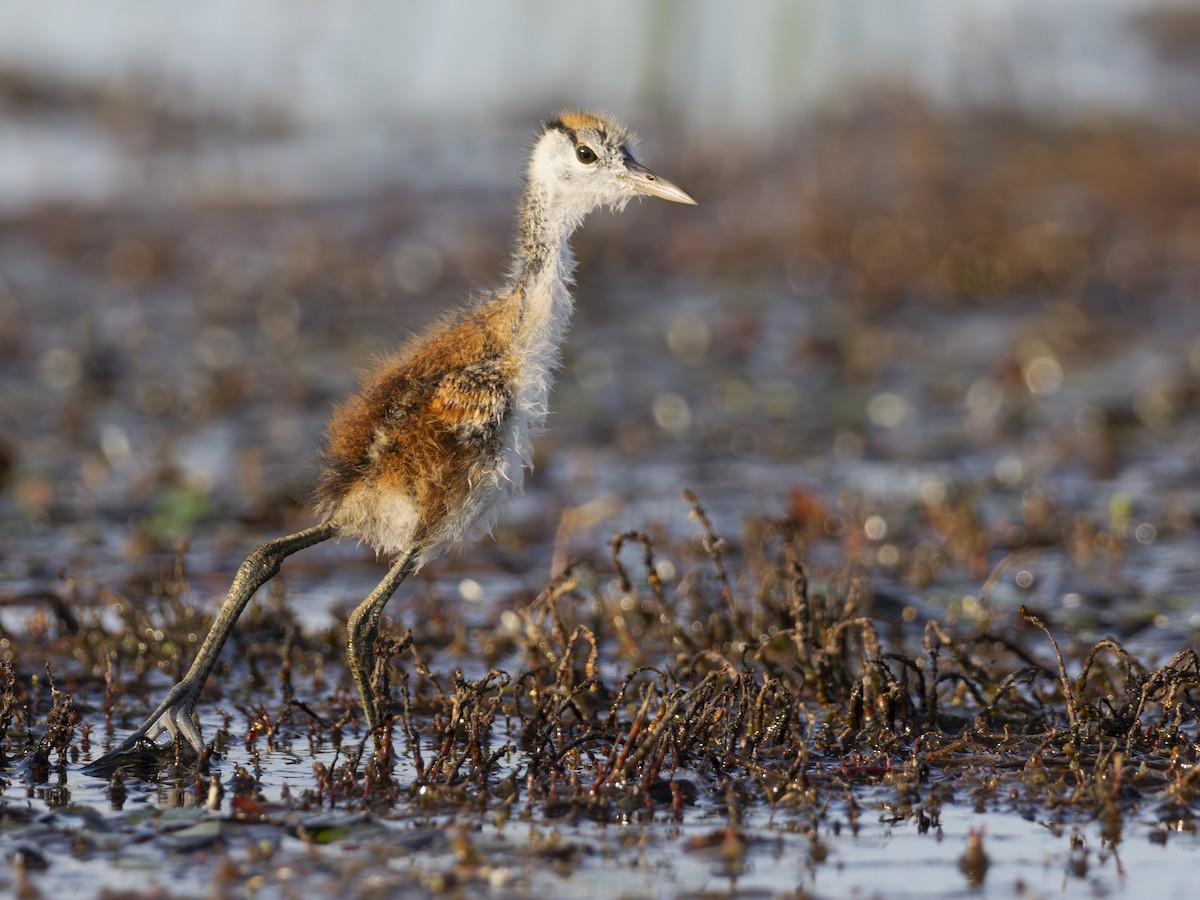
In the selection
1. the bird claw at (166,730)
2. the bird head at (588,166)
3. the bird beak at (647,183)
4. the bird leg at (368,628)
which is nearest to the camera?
the bird claw at (166,730)

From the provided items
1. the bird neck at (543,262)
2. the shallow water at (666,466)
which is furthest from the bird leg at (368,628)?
the bird neck at (543,262)

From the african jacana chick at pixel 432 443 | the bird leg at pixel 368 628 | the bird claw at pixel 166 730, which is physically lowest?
the bird claw at pixel 166 730

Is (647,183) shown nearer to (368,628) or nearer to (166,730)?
(368,628)

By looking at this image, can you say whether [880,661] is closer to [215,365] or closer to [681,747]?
[681,747]

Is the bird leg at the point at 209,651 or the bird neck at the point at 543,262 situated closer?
the bird leg at the point at 209,651

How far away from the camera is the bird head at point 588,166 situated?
17.1 feet

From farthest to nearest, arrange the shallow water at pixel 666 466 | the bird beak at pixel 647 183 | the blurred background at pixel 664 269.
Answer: the blurred background at pixel 664 269, the bird beak at pixel 647 183, the shallow water at pixel 666 466

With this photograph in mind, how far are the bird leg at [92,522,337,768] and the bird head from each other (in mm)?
1205

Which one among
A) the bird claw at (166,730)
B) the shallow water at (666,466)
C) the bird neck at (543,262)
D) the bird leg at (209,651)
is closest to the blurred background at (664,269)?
the shallow water at (666,466)

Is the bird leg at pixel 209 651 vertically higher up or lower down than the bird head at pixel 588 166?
lower down

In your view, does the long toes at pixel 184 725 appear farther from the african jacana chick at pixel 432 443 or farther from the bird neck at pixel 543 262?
the bird neck at pixel 543 262

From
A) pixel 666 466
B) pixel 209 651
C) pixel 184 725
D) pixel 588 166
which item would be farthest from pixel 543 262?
pixel 666 466

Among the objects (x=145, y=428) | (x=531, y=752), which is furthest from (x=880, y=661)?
(x=145, y=428)

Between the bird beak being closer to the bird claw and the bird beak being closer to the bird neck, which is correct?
the bird neck
